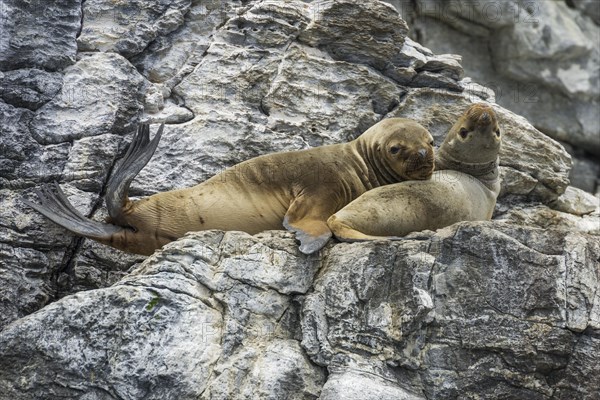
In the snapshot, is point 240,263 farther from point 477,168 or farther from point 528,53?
point 528,53

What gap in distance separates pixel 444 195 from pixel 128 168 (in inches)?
97.2

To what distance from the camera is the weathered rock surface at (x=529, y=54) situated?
506 inches

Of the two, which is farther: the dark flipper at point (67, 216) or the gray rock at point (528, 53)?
the gray rock at point (528, 53)

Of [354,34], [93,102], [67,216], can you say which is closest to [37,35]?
[93,102]

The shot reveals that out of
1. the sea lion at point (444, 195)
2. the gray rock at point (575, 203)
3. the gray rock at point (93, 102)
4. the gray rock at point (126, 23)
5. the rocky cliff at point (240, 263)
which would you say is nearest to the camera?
the rocky cliff at point (240, 263)

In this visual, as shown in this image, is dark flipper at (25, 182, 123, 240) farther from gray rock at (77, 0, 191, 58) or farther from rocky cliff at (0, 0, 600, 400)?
gray rock at (77, 0, 191, 58)

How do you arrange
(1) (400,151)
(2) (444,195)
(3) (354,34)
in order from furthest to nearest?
(3) (354,34), (1) (400,151), (2) (444,195)

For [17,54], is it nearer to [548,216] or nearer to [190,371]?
[190,371]

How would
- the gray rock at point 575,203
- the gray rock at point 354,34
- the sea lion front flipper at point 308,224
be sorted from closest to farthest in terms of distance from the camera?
the sea lion front flipper at point 308,224, the gray rock at point 354,34, the gray rock at point 575,203

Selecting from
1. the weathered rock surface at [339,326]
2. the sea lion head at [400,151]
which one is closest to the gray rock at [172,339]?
the weathered rock surface at [339,326]

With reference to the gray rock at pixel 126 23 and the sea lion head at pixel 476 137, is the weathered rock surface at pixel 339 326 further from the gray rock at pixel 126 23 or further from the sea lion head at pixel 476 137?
the gray rock at pixel 126 23

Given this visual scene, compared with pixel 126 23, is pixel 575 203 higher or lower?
lower

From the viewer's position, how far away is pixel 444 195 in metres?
8.12

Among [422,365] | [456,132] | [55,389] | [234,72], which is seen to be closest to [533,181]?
[456,132]
